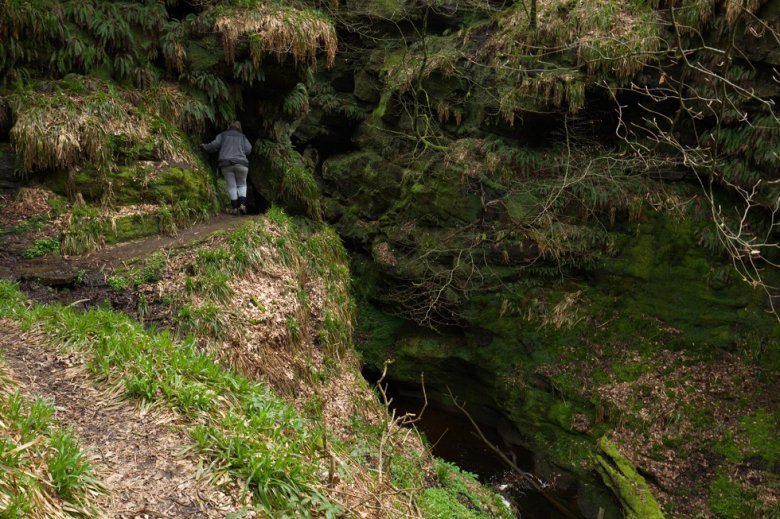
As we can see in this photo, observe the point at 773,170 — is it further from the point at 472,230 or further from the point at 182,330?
the point at 182,330

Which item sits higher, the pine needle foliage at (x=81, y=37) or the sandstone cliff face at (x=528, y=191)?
the pine needle foliage at (x=81, y=37)

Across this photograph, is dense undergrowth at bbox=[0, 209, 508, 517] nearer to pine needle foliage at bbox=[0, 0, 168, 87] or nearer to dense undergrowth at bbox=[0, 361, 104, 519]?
dense undergrowth at bbox=[0, 361, 104, 519]

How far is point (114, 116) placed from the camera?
838cm

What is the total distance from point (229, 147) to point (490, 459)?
932 centimetres

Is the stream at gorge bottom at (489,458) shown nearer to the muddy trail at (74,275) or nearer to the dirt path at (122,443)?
the muddy trail at (74,275)

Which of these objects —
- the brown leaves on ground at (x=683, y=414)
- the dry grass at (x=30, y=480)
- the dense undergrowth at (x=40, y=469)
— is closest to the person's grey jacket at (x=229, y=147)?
the dense undergrowth at (x=40, y=469)

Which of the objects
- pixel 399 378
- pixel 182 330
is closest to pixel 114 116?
pixel 182 330

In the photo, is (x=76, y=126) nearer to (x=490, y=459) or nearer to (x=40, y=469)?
(x=40, y=469)

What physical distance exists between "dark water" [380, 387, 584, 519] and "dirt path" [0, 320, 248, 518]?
5336mm

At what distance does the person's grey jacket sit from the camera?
9.83 meters

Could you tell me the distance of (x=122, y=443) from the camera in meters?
3.81

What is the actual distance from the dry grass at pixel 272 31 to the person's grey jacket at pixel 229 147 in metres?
1.58

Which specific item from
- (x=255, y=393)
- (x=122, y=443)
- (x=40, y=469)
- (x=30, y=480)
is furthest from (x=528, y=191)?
(x=30, y=480)

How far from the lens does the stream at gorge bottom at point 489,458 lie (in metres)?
9.75
